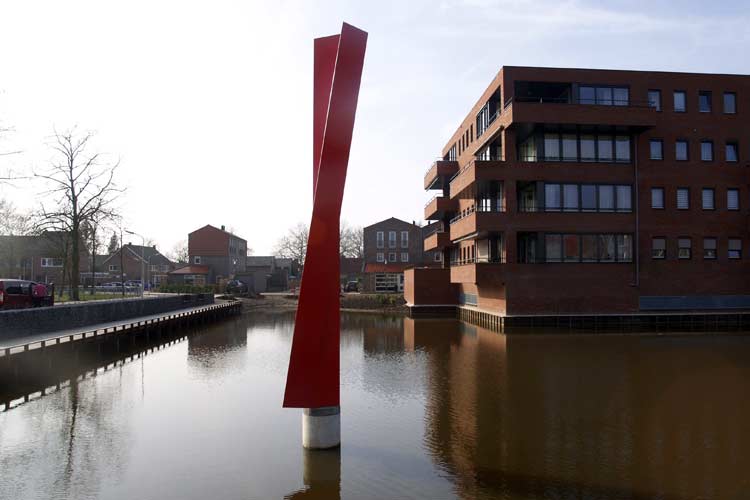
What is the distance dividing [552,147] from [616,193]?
4.81m

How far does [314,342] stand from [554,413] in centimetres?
695

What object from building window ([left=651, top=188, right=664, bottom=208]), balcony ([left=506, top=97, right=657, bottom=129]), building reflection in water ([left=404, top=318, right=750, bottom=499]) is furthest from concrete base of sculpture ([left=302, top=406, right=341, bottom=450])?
building window ([left=651, top=188, right=664, bottom=208])

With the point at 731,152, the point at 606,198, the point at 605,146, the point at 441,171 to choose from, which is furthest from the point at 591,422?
the point at 441,171

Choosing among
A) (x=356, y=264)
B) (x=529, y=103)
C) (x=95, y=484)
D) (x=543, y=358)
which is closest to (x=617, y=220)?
(x=529, y=103)

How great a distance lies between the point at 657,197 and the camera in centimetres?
3475

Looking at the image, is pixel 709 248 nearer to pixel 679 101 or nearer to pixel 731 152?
pixel 731 152

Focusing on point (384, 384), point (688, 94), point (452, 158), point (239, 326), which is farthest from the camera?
point (452, 158)

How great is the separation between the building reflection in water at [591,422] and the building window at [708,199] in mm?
12943

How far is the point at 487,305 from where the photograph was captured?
37219mm

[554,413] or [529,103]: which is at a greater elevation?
[529,103]

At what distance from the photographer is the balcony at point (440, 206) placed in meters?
46.6

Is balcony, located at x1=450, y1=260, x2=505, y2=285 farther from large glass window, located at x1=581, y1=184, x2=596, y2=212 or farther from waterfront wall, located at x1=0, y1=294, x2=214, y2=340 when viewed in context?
waterfront wall, located at x1=0, y1=294, x2=214, y2=340

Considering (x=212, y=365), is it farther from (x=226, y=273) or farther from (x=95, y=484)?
(x=226, y=273)

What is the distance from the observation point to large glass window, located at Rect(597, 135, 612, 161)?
34.7 m
